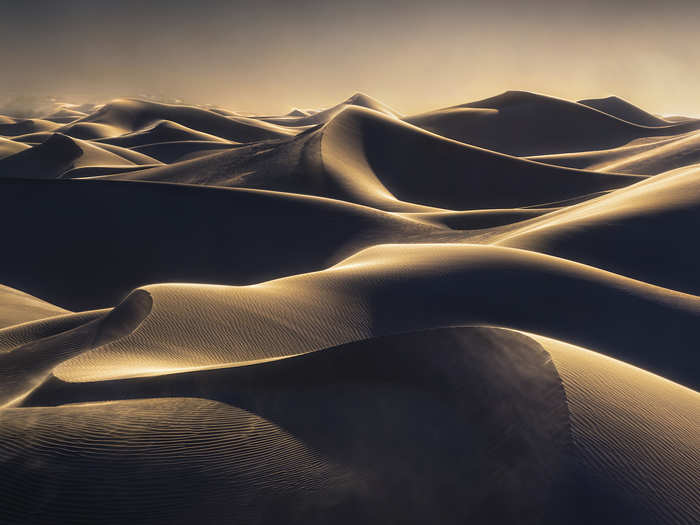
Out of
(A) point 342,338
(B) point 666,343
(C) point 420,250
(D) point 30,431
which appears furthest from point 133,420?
(C) point 420,250

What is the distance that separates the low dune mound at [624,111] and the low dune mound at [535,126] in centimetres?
1589

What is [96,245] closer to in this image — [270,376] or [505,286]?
[505,286]

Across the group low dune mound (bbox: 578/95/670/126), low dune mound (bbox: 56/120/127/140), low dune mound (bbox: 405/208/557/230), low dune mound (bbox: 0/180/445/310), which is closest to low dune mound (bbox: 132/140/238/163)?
low dune mound (bbox: 56/120/127/140)

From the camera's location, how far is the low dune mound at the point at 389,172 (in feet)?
66.6

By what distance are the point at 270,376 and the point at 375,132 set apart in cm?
2265

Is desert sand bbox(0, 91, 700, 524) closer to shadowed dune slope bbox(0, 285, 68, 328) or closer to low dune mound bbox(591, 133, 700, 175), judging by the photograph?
shadowed dune slope bbox(0, 285, 68, 328)

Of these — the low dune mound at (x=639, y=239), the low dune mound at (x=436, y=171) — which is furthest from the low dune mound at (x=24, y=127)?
the low dune mound at (x=639, y=239)

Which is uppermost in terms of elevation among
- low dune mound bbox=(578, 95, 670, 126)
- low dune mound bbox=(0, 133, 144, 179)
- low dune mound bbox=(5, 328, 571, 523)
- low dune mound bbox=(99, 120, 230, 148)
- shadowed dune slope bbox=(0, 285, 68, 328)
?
low dune mound bbox=(578, 95, 670, 126)

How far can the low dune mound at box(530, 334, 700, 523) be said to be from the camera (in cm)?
278

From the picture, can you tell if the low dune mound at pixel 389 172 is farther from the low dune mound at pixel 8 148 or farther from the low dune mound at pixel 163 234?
the low dune mound at pixel 8 148

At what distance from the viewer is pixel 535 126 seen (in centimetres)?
4441

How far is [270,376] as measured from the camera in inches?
148

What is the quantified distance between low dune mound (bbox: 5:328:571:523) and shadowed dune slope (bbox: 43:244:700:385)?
3.39 feet

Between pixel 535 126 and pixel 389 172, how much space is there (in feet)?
84.0
